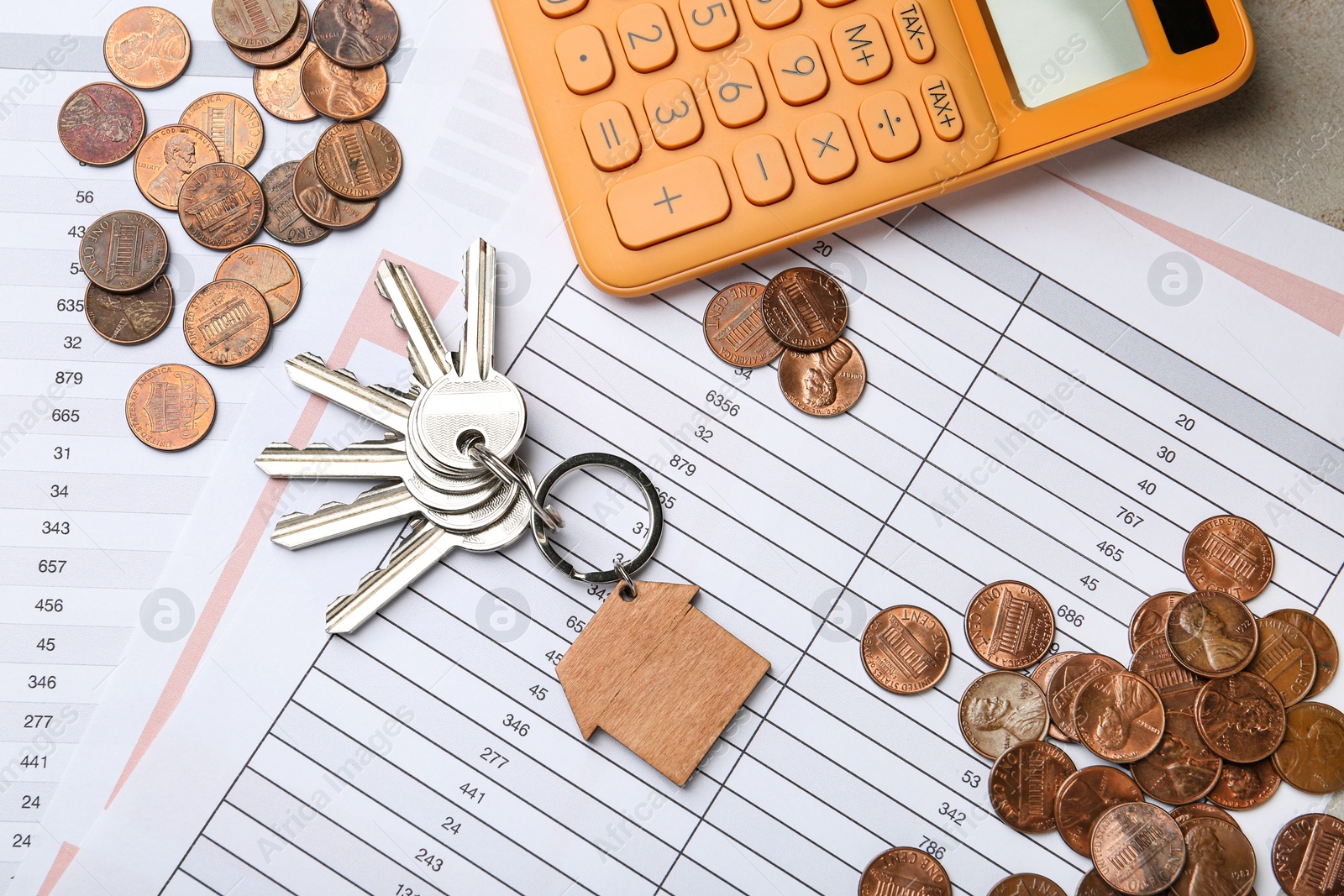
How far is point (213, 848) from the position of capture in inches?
34.1

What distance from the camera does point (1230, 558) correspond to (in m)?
A: 0.92

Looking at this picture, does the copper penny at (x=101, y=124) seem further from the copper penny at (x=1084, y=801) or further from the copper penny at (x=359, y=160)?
the copper penny at (x=1084, y=801)

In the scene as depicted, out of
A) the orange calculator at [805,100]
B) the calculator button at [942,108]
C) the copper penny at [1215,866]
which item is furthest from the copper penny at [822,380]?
the copper penny at [1215,866]

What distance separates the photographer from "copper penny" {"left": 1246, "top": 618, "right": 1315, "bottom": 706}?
2.99ft

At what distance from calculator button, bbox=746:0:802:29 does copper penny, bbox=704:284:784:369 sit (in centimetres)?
25

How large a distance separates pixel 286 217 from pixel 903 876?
90 centimetres

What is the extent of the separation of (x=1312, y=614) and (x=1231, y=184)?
0.45 metres

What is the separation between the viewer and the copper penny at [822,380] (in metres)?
0.91

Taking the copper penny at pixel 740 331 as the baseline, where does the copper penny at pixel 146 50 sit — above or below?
below

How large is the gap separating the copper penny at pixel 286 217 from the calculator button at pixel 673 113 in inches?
13.9

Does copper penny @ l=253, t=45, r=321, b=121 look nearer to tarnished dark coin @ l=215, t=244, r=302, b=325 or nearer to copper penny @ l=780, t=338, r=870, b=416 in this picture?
tarnished dark coin @ l=215, t=244, r=302, b=325

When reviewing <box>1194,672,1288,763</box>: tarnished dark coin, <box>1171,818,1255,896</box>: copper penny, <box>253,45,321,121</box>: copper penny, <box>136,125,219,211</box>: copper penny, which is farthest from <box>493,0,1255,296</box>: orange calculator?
<box>1171,818,1255,896</box>: copper penny

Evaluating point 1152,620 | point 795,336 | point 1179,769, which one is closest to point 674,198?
point 795,336

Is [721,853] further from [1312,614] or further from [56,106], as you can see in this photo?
[56,106]
